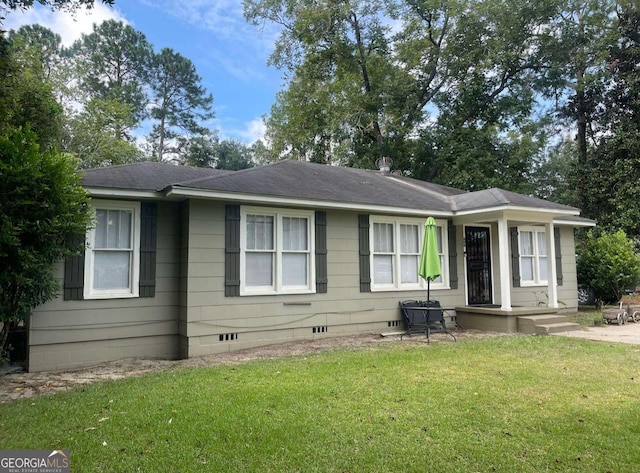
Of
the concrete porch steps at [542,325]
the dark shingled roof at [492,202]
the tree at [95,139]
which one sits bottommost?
the concrete porch steps at [542,325]

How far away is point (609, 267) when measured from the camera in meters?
12.3

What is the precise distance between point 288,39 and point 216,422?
874 inches

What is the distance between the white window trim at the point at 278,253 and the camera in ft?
24.0

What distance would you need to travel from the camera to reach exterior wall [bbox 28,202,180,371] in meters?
6.23

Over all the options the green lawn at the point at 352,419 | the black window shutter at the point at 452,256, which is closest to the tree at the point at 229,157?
the black window shutter at the point at 452,256

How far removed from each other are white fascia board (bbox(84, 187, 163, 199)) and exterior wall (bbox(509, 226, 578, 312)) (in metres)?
8.65

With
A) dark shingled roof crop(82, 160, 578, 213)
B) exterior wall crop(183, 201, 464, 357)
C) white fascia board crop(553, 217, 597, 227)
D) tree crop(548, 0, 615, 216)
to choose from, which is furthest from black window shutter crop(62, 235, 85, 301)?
tree crop(548, 0, 615, 216)

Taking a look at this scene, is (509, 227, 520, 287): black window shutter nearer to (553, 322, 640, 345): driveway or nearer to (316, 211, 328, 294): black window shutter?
(553, 322, 640, 345): driveway

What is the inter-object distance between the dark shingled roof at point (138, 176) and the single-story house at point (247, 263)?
0.03 m

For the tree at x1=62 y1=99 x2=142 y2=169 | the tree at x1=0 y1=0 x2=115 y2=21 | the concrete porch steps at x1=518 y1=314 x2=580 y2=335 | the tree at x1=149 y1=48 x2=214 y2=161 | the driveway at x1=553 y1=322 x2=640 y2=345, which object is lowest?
the driveway at x1=553 y1=322 x2=640 y2=345

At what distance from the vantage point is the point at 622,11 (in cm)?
1675

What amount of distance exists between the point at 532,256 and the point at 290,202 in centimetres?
700

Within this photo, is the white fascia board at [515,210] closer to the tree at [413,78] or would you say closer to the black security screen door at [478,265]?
the black security screen door at [478,265]

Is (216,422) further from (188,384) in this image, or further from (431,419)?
(431,419)
